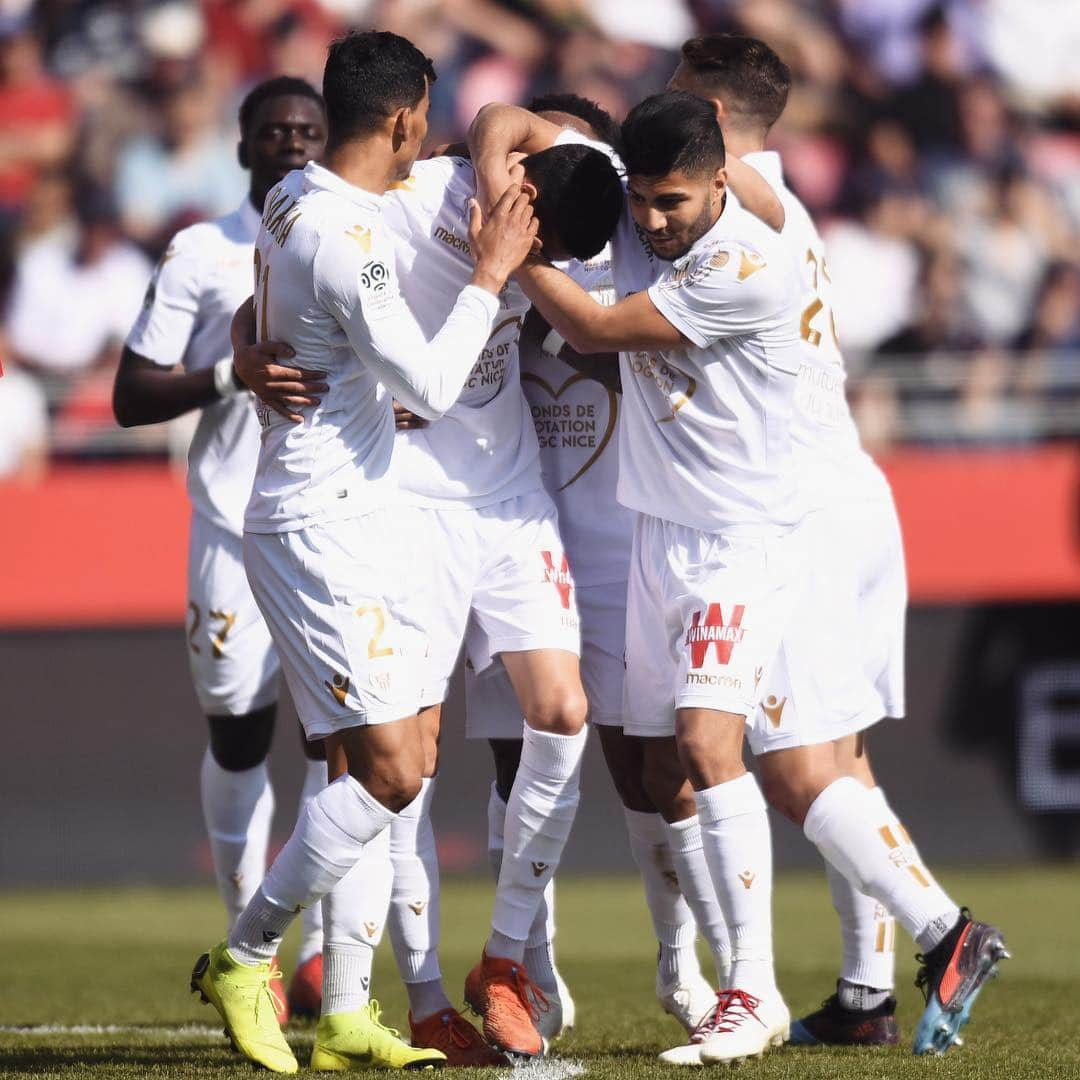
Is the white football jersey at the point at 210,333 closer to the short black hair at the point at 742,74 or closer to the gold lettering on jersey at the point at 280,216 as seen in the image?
the gold lettering on jersey at the point at 280,216

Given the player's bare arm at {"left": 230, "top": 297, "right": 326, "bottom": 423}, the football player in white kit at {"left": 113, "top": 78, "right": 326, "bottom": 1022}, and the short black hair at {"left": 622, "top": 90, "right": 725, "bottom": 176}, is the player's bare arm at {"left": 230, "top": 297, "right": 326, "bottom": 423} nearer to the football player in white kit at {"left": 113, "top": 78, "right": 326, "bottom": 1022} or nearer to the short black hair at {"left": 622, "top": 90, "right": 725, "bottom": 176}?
the short black hair at {"left": 622, "top": 90, "right": 725, "bottom": 176}

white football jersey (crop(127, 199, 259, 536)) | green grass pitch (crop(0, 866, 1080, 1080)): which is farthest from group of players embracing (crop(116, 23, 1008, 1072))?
white football jersey (crop(127, 199, 259, 536))

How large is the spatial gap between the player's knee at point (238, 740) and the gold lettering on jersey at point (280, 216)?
6.89 ft

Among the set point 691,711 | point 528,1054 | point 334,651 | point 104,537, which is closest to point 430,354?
point 334,651

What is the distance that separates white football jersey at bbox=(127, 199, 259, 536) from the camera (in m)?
5.79

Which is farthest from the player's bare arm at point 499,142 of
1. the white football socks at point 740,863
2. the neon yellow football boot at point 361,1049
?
the neon yellow football boot at point 361,1049

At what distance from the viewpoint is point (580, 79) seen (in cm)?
1234

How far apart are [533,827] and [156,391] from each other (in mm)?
2005

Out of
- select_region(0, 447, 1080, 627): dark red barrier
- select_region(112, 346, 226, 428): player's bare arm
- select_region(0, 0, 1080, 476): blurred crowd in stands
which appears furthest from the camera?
select_region(0, 0, 1080, 476): blurred crowd in stands

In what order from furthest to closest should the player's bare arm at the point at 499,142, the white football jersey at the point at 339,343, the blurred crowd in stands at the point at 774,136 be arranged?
1. the blurred crowd in stands at the point at 774,136
2. the player's bare arm at the point at 499,142
3. the white football jersey at the point at 339,343

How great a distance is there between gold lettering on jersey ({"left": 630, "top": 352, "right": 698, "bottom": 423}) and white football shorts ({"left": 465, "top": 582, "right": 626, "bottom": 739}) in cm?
70

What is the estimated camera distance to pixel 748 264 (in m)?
4.37

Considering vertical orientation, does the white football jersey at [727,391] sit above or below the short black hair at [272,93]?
below

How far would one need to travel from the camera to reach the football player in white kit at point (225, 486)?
18.9 feet
